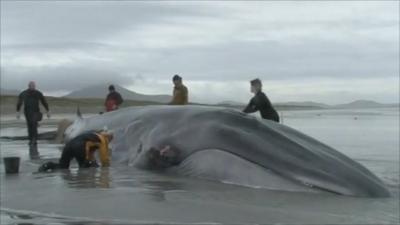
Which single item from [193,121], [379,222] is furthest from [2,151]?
[379,222]

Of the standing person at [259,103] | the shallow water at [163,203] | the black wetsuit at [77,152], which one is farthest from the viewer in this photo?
the standing person at [259,103]

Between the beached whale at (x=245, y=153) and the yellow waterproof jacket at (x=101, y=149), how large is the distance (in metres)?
0.33

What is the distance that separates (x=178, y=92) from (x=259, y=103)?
2.40 m

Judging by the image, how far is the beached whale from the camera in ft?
24.9

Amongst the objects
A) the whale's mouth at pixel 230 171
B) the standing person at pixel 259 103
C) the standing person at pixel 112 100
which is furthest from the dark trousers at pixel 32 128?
the whale's mouth at pixel 230 171

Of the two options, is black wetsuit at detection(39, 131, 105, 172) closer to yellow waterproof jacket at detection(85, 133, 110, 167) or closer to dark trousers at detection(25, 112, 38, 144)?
yellow waterproof jacket at detection(85, 133, 110, 167)

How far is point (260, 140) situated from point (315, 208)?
1879mm

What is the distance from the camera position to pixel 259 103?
12.2 meters

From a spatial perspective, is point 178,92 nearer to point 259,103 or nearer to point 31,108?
point 259,103

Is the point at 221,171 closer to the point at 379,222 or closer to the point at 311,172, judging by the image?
the point at 311,172

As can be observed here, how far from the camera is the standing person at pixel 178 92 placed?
548 inches

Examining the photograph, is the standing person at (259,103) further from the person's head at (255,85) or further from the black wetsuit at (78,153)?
the black wetsuit at (78,153)

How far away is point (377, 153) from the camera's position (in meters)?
15.3

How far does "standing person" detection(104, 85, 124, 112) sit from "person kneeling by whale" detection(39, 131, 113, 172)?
6751 mm
